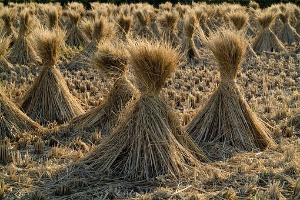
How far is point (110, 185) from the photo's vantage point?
367 cm

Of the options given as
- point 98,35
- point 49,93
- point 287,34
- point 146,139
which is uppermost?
point 287,34

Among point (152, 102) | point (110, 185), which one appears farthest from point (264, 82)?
point (110, 185)

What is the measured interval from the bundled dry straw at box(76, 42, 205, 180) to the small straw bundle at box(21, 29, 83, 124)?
1731mm

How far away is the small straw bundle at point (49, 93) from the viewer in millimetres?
5527

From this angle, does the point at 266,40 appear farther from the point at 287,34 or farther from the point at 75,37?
the point at 75,37

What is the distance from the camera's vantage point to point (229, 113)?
460cm

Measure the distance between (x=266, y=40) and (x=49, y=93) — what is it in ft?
24.0

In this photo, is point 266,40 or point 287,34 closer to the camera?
point 266,40

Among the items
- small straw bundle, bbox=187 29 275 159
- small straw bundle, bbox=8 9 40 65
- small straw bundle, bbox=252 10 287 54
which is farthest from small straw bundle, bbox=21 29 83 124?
small straw bundle, bbox=252 10 287 54

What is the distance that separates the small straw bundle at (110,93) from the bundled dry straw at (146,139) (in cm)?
108

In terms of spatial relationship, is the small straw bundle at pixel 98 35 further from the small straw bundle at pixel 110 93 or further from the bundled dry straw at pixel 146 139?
the bundled dry straw at pixel 146 139

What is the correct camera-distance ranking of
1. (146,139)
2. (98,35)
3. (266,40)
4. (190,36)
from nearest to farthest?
(146,139) → (98,35) → (190,36) → (266,40)

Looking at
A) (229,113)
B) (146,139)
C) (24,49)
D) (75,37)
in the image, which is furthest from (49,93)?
(75,37)

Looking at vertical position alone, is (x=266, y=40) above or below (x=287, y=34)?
below
